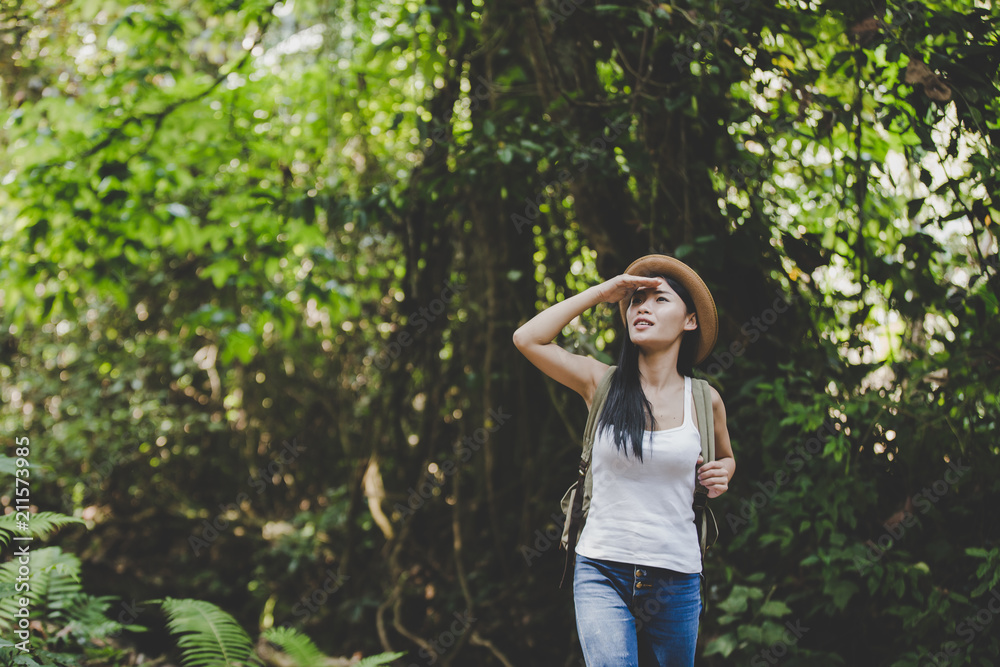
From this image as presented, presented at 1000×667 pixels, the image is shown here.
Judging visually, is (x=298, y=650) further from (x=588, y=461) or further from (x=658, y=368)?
(x=658, y=368)

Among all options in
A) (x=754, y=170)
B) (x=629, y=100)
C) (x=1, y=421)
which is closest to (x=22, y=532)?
(x=629, y=100)

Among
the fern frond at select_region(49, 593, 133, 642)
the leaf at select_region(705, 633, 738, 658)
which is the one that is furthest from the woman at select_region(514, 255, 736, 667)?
the fern frond at select_region(49, 593, 133, 642)

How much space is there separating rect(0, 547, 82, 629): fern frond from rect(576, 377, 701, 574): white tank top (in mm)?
2568

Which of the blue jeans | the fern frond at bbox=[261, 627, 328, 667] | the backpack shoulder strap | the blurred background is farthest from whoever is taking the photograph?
the blurred background

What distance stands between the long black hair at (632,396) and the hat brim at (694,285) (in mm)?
18

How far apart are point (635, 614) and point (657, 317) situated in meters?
0.84

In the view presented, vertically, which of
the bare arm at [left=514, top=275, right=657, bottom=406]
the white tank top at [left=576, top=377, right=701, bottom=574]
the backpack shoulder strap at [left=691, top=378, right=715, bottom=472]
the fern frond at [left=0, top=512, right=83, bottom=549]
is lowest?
the fern frond at [left=0, top=512, right=83, bottom=549]

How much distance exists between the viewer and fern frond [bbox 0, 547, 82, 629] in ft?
9.17

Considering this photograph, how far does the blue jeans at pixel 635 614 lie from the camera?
1.68 metres

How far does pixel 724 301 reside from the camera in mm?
3094

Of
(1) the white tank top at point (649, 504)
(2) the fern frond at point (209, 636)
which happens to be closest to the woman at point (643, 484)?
(1) the white tank top at point (649, 504)

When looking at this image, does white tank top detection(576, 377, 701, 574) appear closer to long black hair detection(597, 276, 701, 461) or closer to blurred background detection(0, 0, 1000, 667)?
long black hair detection(597, 276, 701, 461)

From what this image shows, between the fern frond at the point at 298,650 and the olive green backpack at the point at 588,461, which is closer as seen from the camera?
the olive green backpack at the point at 588,461

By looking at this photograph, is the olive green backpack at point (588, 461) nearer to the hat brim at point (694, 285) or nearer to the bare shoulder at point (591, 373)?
the bare shoulder at point (591, 373)
